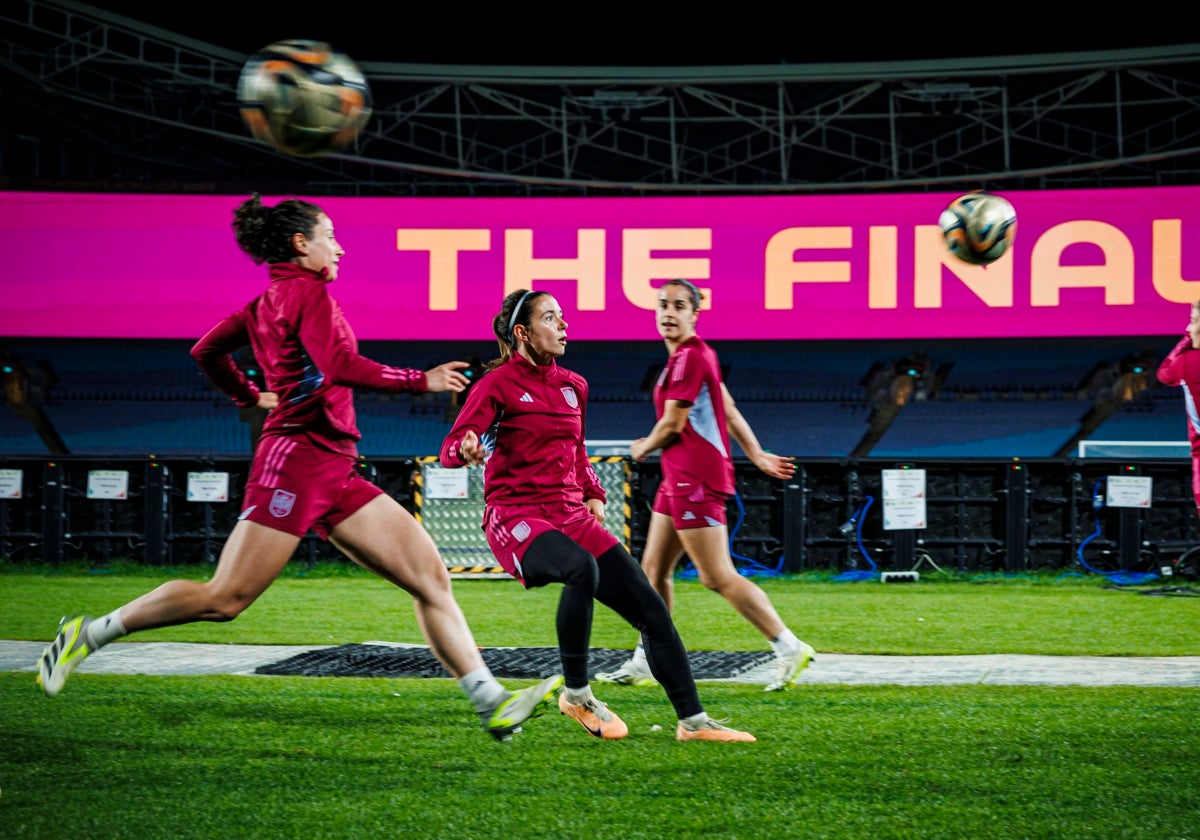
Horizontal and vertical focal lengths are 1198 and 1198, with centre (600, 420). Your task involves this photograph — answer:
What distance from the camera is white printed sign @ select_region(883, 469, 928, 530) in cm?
1523

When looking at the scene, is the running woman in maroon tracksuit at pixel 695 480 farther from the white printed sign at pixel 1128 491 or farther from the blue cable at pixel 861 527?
the white printed sign at pixel 1128 491

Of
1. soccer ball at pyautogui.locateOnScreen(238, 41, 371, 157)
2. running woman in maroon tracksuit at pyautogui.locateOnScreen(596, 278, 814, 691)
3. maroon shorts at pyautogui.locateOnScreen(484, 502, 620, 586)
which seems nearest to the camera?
maroon shorts at pyautogui.locateOnScreen(484, 502, 620, 586)

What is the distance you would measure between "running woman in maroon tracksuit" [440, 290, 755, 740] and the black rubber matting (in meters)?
1.87

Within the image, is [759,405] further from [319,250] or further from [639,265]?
[319,250]

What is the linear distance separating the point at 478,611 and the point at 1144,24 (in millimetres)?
27080

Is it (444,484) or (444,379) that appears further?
(444,484)

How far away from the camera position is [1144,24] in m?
30.5

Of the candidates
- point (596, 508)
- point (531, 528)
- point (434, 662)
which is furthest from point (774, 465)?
point (434, 662)

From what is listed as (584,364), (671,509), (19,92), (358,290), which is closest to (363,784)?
(671,509)

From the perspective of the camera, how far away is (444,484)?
50.2 ft

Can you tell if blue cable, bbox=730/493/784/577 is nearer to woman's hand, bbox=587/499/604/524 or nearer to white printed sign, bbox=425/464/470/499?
white printed sign, bbox=425/464/470/499

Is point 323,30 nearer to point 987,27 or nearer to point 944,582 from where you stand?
point 987,27

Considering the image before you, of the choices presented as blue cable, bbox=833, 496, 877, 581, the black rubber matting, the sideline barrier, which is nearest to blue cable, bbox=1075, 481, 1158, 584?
the sideline barrier

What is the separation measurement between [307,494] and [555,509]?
1100mm
